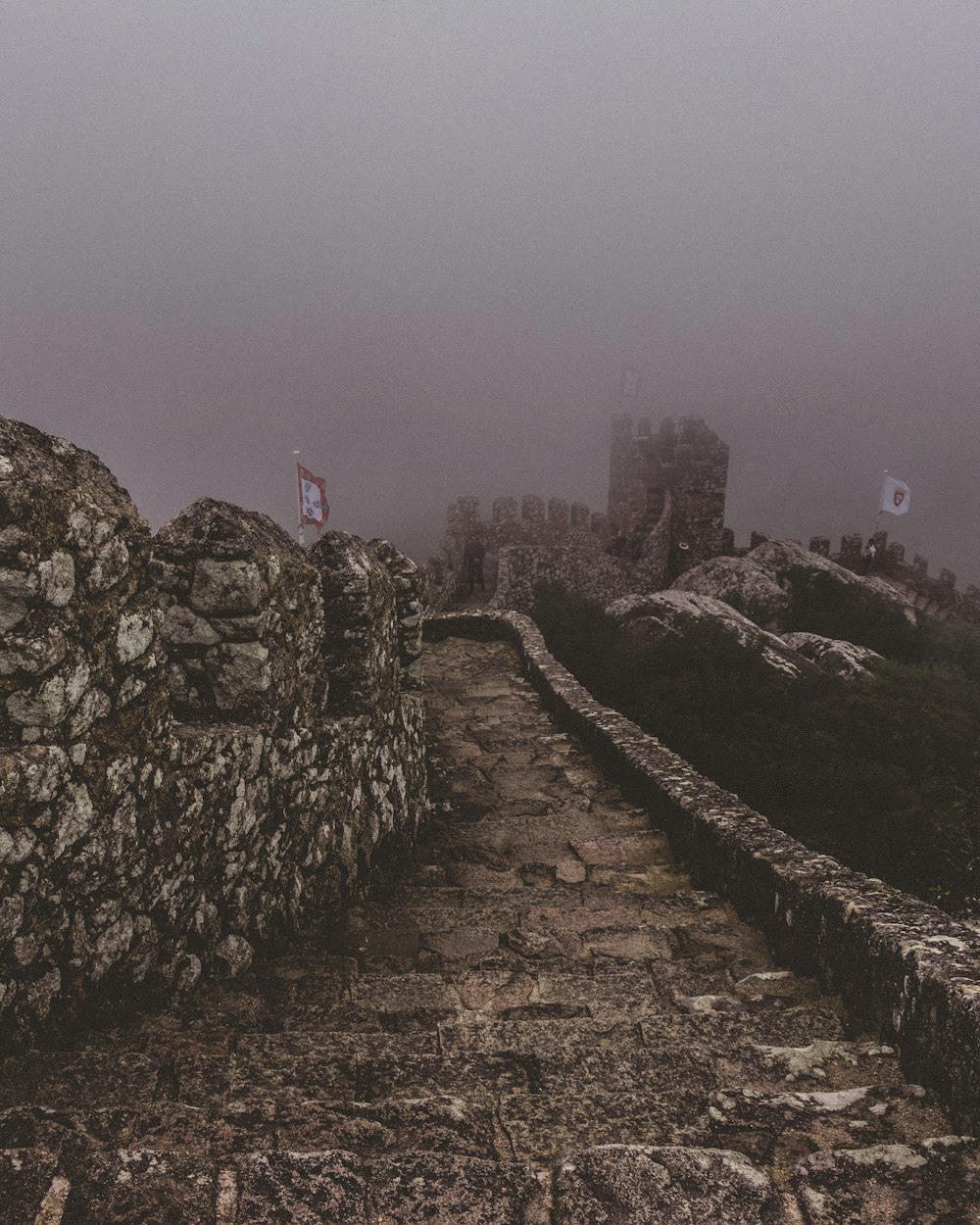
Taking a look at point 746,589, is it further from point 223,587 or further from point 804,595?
point 223,587

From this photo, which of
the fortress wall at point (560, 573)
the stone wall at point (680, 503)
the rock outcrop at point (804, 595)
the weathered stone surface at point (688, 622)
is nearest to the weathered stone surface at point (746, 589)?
the rock outcrop at point (804, 595)

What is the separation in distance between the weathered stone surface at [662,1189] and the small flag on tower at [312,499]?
1864 cm

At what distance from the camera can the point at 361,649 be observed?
381 cm

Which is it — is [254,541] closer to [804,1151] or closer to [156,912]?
[156,912]

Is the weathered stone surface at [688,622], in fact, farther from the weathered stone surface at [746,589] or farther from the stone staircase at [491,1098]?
the stone staircase at [491,1098]

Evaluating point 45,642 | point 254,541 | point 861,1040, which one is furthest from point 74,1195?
point 861,1040

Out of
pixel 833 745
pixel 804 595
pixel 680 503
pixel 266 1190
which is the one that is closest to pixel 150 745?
pixel 266 1190

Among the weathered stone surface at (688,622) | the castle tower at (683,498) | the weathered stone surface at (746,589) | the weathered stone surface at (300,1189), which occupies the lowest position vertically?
the weathered stone surface at (300,1189)

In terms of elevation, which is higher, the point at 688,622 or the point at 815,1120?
the point at 688,622

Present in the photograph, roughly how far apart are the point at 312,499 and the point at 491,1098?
760 inches

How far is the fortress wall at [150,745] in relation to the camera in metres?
1.85

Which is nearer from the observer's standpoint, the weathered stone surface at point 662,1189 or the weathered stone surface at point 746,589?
the weathered stone surface at point 662,1189

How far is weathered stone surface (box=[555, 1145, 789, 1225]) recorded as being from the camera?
1.59 m

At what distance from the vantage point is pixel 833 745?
7.23m
